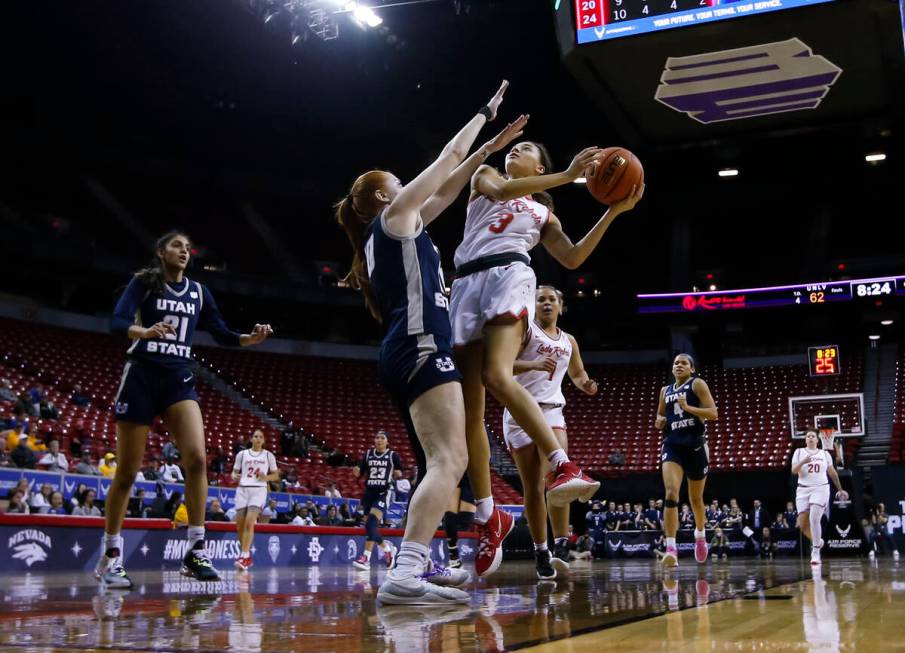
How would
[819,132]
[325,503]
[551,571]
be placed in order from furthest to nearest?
[819,132] < [325,503] < [551,571]

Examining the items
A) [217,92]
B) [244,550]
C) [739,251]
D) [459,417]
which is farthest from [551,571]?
[739,251]

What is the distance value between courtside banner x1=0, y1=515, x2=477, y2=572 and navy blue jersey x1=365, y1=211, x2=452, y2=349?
5130 millimetres

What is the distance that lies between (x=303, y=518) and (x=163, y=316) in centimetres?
1008

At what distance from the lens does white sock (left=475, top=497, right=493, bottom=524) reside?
159 inches

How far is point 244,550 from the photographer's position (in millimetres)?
10656

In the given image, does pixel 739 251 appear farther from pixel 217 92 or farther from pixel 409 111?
pixel 217 92

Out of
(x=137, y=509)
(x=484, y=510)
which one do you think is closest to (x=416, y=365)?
(x=484, y=510)

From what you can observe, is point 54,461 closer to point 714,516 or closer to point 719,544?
point 719,544

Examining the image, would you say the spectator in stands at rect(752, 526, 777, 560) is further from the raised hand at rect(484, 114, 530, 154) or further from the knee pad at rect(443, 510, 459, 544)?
the raised hand at rect(484, 114, 530, 154)

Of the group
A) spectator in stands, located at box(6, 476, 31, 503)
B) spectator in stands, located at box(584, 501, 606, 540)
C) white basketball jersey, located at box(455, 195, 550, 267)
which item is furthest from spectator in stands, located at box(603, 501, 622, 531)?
white basketball jersey, located at box(455, 195, 550, 267)

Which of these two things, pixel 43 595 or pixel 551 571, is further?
pixel 551 571

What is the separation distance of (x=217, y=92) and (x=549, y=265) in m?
11.4

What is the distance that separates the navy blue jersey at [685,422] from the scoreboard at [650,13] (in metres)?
6.00

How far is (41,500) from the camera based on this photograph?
10789 mm
